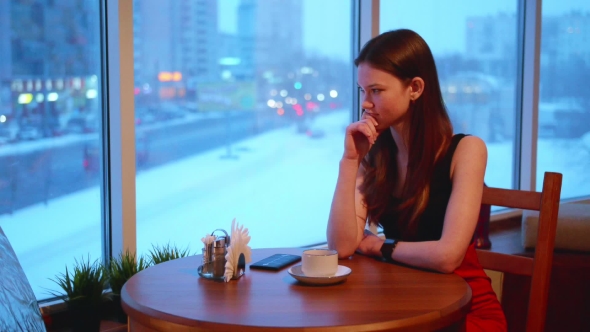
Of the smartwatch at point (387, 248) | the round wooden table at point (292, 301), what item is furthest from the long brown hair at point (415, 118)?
the round wooden table at point (292, 301)

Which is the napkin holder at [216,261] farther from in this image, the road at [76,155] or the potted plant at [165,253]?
the road at [76,155]

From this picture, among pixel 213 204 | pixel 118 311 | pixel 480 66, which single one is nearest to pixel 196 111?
pixel 213 204

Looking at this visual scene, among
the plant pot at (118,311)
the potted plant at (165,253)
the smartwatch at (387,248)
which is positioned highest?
the smartwatch at (387,248)

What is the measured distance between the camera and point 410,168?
5.98ft

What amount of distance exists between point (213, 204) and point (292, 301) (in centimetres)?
180

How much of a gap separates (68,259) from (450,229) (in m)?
1.62

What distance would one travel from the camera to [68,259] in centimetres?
255

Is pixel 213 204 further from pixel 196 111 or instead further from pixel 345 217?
pixel 345 217

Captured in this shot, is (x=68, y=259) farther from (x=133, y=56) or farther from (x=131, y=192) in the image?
(x=133, y=56)

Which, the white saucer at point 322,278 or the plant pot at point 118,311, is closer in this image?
the white saucer at point 322,278

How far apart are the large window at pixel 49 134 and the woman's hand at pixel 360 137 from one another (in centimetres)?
124

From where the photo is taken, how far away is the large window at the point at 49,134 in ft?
7.77

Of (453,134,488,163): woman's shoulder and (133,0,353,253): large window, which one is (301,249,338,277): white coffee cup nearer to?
(453,134,488,163): woman's shoulder

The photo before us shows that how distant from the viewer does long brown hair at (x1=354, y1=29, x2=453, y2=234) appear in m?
1.75
